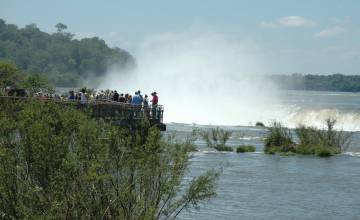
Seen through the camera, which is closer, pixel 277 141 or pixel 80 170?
pixel 80 170

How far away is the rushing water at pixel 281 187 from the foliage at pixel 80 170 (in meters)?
4.41

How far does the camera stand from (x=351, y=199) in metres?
28.4

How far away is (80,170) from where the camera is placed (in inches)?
518

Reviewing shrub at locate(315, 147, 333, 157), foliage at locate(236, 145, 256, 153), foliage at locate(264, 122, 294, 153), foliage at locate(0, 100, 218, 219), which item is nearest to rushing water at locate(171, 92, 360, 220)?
shrub at locate(315, 147, 333, 157)

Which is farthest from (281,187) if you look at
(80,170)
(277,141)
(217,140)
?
(80,170)

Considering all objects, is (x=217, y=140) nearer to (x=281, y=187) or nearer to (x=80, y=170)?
(x=281, y=187)

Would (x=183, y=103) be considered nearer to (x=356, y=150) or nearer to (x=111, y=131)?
(x=356, y=150)

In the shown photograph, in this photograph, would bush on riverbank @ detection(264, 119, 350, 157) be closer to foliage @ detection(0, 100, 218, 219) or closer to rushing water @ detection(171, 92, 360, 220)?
rushing water @ detection(171, 92, 360, 220)

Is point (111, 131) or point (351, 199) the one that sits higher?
point (111, 131)

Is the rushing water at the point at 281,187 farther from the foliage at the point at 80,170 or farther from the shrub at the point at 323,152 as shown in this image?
the foliage at the point at 80,170

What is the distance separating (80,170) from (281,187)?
1863 cm

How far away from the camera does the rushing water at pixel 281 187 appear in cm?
2541

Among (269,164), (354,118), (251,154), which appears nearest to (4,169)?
(269,164)

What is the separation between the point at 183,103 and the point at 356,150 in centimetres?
5656
